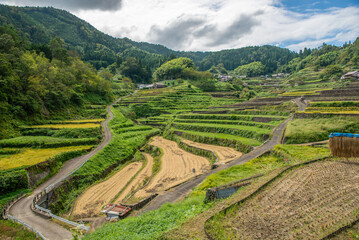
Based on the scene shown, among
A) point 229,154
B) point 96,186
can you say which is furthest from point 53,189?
point 229,154

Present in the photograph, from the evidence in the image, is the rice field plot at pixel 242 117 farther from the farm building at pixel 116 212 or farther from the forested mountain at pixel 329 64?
the forested mountain at pixel 329 64

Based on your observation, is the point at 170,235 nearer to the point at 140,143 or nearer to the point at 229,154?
the point at 229,154

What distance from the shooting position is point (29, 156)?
1930 cm

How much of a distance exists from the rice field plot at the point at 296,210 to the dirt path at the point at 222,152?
1000 centimetres

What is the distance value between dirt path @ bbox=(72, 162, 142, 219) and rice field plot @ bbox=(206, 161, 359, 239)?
10.8 meters

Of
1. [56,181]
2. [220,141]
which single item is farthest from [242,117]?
[56,181]

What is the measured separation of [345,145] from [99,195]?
1804 cm

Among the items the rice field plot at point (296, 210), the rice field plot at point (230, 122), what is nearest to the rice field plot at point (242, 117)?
the rice field plot at point (230, 122)

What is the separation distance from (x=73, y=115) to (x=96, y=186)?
26.1m

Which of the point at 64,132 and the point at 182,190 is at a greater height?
the point at 64,132

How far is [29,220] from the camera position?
38.6ft

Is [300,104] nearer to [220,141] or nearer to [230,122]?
[230,122]

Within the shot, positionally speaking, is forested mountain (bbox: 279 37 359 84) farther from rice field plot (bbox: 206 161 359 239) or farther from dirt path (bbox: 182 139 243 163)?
rice field plot (bbox: 206 161 359 239)

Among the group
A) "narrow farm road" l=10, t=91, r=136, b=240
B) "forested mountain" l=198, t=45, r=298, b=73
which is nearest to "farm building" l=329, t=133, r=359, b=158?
"narrow farm road" l=10, t=91, r=136, b=240
